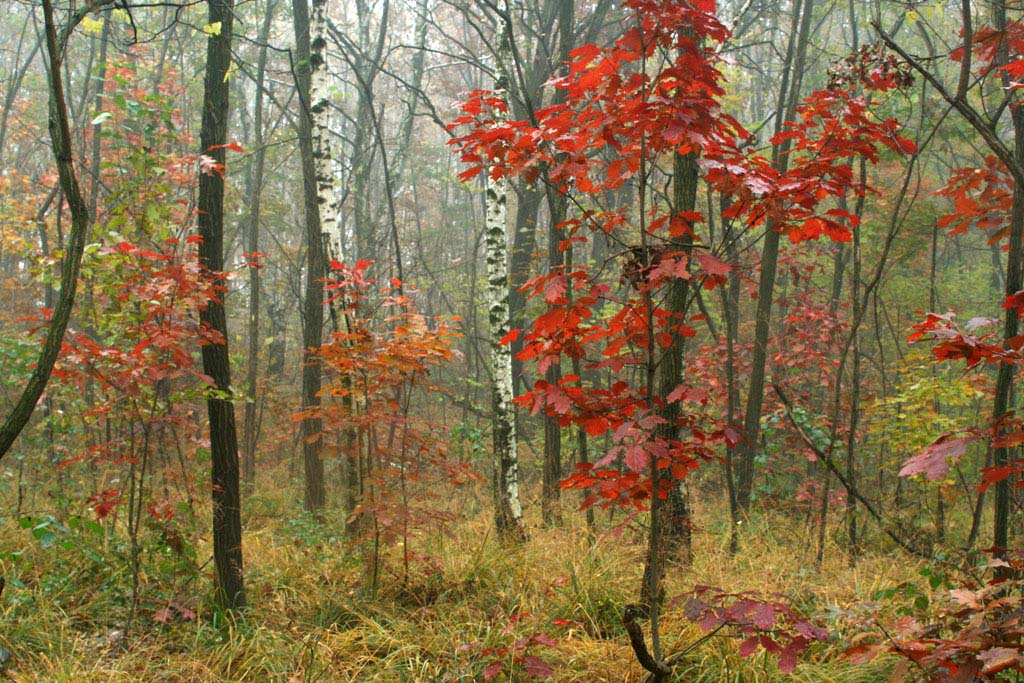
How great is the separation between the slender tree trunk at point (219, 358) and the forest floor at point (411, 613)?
26cm

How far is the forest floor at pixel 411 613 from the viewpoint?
329 cm

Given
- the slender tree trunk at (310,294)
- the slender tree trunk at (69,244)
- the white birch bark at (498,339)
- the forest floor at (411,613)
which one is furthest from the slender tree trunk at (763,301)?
the slender tree trunk at (69,244)

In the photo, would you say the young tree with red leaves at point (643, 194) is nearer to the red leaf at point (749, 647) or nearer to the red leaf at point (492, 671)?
the red leaf at point (749, 647)

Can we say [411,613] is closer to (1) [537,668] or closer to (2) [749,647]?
(1) [537,668]

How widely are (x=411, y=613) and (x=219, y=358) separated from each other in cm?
202

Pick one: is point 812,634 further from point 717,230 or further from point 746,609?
point 717,230

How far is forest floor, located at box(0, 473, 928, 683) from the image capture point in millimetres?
3287

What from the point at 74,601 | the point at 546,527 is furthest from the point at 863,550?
the point at 74,601

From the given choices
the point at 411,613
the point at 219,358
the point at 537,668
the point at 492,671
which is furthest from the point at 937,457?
the point at 219,358

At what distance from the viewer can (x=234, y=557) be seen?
4449 millimetres

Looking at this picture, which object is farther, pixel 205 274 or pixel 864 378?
pixel 864 378

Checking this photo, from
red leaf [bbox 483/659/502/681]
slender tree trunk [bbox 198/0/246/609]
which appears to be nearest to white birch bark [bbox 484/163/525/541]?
slender tree trunk [bbox 198/0/246/609]

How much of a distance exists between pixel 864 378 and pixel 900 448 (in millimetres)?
5953

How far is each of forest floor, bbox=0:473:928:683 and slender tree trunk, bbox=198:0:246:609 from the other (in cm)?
26
